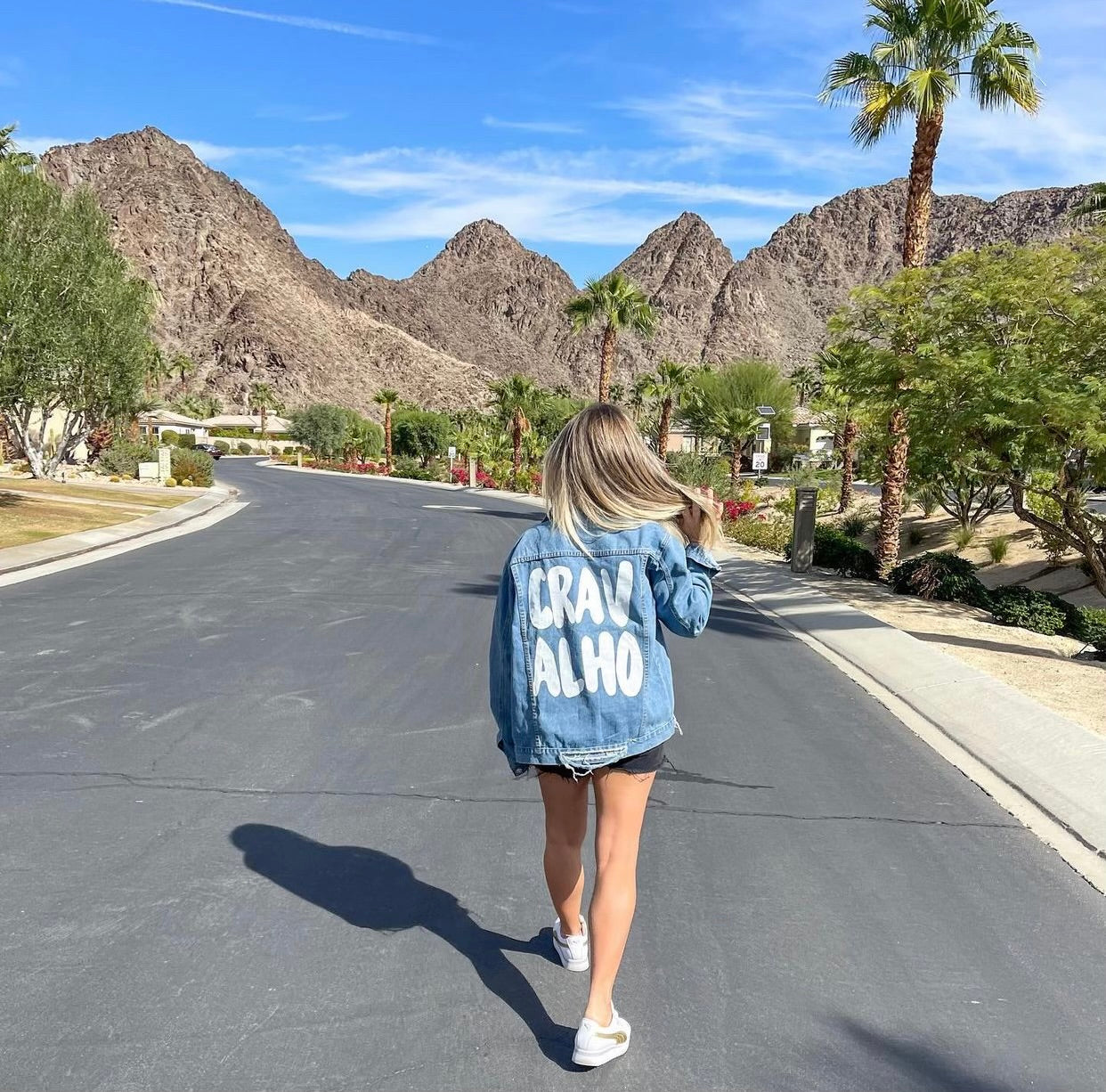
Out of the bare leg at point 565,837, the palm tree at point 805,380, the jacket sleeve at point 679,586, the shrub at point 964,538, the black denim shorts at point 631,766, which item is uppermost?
the palm tree at point 805,380

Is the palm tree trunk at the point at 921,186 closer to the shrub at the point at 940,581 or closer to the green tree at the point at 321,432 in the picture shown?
the shrub at the point at 940,581

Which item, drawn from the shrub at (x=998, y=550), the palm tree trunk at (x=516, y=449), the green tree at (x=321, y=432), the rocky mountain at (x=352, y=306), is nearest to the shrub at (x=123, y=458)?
the palm tree trunk at (x=516, y=449)

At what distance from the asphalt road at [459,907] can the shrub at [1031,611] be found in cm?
704

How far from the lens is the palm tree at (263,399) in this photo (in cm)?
10975

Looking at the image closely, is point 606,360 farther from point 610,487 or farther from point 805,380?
point 805,380

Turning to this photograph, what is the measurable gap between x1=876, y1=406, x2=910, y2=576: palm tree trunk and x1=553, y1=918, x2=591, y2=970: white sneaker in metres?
15.5

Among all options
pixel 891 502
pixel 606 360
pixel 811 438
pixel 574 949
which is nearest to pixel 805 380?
pixel 811 438

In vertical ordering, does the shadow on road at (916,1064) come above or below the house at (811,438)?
below

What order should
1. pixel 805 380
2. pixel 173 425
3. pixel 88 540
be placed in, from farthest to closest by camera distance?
1. pixel 173 425
2. pixel 805 380
3. pixel 88 540

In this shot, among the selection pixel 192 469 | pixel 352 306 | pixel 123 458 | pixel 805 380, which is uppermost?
pixel 352 306

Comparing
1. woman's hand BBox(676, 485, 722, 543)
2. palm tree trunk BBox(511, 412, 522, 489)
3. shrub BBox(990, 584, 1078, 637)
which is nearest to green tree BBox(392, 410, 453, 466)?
palm tree trunk BBox(511, 412, 522, 489)

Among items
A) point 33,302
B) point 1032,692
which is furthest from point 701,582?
point 33,302

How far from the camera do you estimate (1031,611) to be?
14.2 m

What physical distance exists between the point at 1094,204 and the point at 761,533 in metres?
9.33
